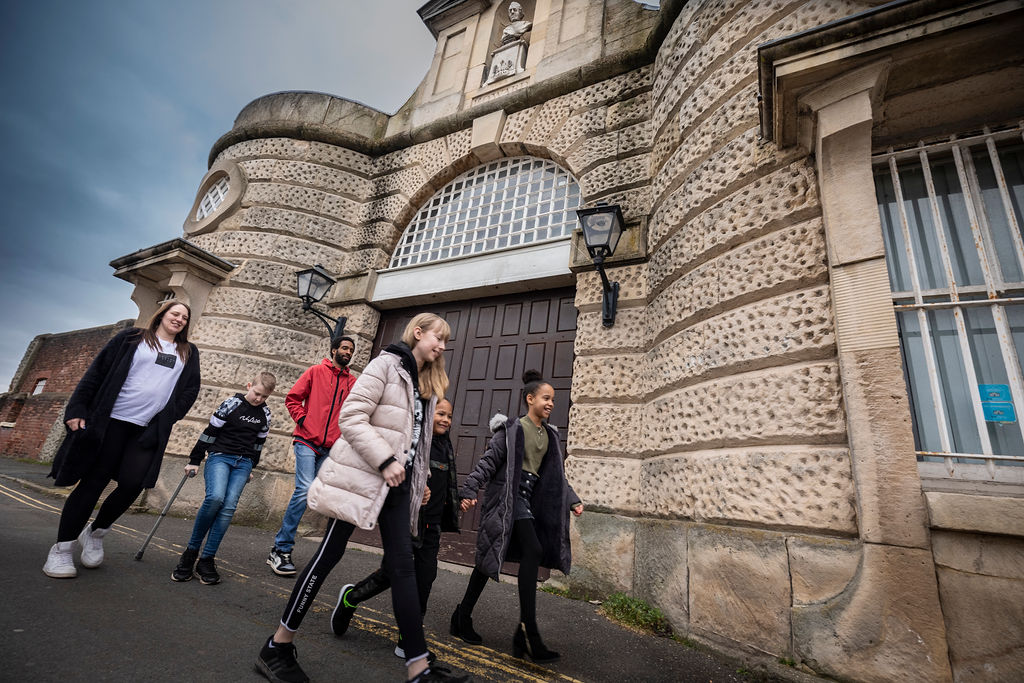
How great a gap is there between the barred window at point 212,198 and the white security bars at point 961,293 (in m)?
Answer: 9.87

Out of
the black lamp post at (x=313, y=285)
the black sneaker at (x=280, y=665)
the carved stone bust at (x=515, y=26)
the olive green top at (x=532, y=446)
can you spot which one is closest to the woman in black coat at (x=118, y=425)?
the black sneaker at (x=280, y=665)

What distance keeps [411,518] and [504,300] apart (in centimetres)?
448

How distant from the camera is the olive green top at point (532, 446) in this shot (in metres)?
3.20

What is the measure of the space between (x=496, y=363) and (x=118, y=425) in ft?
12.8

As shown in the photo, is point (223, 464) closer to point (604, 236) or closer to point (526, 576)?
point (526, 576)

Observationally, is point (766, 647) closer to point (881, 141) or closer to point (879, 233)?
point (879, 233)

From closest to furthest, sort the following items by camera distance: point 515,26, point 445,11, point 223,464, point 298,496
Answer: point 223,464, point 298,496, point 515,26, point 445,11

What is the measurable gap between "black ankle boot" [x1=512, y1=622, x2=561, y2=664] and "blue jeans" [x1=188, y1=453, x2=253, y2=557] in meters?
2.39

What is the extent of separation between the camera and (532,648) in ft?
8.78

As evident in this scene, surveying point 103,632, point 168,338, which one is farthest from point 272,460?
point 103,632

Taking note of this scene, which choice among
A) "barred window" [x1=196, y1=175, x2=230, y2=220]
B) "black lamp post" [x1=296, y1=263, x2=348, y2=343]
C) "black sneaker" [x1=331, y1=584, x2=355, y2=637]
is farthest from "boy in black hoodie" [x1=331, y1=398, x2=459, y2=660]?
"barred window" [x1=196, y1=175, x2=230, y2=220]

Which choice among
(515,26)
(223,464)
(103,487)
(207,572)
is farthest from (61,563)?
(515,26)

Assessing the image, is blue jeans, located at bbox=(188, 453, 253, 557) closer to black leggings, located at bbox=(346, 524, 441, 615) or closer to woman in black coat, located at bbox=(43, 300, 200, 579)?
woman in black coat, located at bbox=(43, 300, 200, 579)

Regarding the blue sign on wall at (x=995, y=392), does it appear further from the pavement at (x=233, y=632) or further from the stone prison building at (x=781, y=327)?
the pavement at (x=233, y=632)
